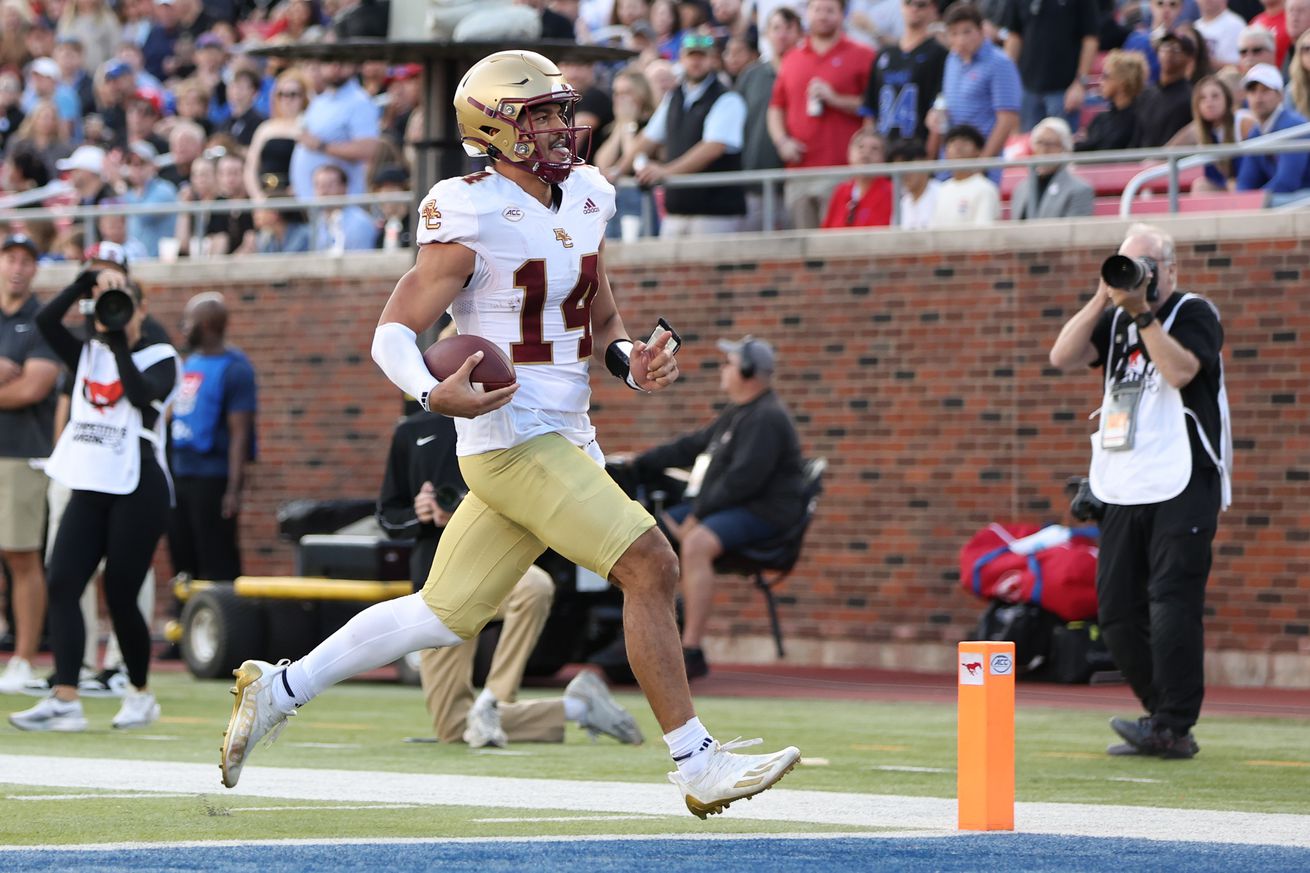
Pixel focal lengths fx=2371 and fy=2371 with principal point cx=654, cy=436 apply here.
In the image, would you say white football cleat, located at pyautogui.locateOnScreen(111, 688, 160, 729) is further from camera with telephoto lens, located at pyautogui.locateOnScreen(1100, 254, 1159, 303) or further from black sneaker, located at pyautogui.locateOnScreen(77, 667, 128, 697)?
camera with telephoto lens, located at pyautogui.locateOnScreen(1100, 254, 1159, 303)

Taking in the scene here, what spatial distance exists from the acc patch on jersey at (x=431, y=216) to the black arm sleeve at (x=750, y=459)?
708 centimetres

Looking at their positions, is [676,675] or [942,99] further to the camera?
[942,99]

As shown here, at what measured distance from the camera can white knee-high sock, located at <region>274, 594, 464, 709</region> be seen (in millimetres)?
6469

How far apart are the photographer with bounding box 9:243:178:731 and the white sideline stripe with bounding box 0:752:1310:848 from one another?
1.37 meters

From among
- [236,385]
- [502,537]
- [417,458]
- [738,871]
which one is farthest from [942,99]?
[738,871]

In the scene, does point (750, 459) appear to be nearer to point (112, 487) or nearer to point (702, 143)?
point (702, 143)

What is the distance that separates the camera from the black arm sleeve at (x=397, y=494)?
10078 mm

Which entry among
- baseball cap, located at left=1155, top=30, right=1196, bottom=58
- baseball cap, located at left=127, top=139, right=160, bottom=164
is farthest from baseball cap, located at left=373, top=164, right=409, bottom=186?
baseball cap, located at left=1155, top=30, right=1196, bottom=58

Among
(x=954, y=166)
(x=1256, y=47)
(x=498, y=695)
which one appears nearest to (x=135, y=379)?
(x=498, y=695)

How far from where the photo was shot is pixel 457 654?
967 cm

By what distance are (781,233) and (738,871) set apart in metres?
10.4

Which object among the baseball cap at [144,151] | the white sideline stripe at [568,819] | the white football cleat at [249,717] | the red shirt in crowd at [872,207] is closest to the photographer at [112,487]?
the white football cleat at [249,717]

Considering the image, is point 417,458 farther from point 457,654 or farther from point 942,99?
point 942,99

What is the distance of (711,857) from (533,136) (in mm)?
2063
